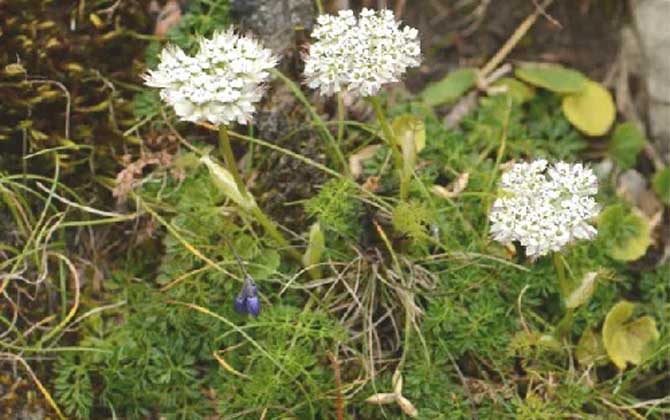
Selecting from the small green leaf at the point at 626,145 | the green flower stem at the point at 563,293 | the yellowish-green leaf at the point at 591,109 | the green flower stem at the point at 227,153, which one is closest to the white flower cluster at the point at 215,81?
the green flower stem at the point at 227,153

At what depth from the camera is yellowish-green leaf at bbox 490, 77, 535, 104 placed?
121 inches

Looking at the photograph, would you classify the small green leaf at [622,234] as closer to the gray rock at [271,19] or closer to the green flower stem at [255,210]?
the green flower stem at [255,210]

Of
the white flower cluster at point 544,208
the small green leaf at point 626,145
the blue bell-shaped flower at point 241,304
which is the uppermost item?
the white flower cluster at point 544,208

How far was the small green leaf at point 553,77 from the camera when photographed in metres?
3.09

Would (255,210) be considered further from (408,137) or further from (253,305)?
(408,137)

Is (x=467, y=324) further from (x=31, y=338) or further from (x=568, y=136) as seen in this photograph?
(x=31, y=338)

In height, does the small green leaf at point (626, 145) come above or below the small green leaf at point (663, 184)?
above

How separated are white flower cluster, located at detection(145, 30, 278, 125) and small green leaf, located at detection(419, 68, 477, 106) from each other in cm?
95

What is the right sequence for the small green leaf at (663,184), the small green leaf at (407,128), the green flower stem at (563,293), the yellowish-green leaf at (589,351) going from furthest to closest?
the small green leaf at (663,184) < the small green leaf at (407,128) < the yellowish-green leaf at (589,351) < the green flower stem at (563,293)

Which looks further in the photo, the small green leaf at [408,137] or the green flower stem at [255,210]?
the small green leaf at [408,137]

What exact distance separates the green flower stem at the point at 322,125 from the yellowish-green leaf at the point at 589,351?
2.32 feet

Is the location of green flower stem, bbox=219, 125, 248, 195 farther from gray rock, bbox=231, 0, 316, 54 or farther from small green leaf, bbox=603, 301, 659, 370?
small green leaf, bbox=603, 301, 659, 370

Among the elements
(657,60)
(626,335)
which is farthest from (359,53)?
(657,60)

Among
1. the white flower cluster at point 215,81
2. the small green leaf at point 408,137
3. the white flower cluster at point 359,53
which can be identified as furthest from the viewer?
the small green leaf at point 408,137
